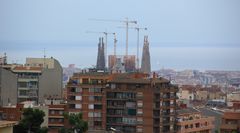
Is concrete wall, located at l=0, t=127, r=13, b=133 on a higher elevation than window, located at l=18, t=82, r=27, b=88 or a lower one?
lower

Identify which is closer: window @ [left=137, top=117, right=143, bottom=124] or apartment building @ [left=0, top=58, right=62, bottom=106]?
window @ [left=137, top=117, right=143, bottom=124]

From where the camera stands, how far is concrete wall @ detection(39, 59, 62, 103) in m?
22.4

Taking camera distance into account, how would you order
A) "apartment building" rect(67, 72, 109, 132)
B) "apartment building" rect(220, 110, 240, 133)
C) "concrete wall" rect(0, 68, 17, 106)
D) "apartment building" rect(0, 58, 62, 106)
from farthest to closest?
1. "apartment building" rect(0, 58, 62, 106)
2. "apartment building" rect(220, 110, 240, 133)
3. "concrete wall" rect(0, 68, 17, 106)
4. "apartment building" rect(67, 72, 109, 132)

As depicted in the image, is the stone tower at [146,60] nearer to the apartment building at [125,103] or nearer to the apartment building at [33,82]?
the apartment building at [33,82]

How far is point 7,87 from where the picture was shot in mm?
19297

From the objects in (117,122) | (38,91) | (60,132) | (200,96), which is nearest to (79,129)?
(60,132)

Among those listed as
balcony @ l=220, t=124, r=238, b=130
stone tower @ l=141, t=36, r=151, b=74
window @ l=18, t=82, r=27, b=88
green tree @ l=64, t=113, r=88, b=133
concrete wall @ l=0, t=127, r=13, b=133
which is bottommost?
balcony @ l=220, t=124, r=238, b=130

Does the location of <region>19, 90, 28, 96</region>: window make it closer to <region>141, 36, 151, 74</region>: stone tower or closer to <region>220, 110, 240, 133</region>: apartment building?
<region>220, 110, 240, 133</region>: apartment building

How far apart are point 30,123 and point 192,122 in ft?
23.5

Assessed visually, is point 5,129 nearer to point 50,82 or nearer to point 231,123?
point 231,123

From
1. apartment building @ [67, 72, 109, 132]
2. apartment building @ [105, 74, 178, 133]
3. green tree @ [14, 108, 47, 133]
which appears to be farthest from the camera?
apartment building @ [67, 72, 109, 132]

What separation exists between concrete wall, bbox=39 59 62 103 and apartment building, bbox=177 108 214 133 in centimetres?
444

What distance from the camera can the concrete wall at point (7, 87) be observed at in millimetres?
18703

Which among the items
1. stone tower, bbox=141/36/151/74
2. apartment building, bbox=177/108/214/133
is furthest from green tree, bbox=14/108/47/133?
stone tower, bbox=141/36/151/74
